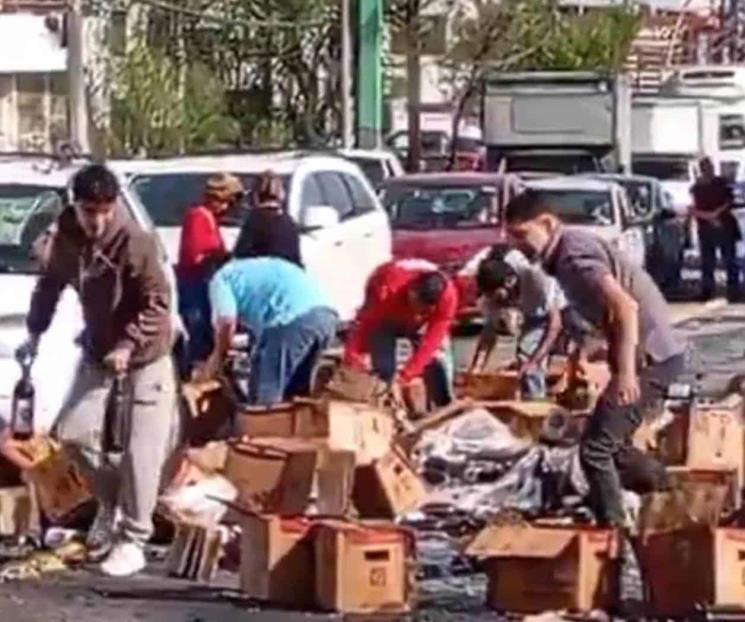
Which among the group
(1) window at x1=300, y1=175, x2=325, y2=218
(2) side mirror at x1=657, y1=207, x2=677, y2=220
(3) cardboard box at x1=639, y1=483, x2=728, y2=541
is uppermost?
(1) window at x1=300, y1=175, x2=325, y2=218

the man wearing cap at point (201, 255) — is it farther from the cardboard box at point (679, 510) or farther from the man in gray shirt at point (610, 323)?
the cardboard box at point (679, 510)

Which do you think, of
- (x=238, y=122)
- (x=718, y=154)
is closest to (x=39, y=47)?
(x=238, y=122)

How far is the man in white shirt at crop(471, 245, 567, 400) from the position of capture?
15625 mm

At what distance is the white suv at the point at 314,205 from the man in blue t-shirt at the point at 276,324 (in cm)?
572

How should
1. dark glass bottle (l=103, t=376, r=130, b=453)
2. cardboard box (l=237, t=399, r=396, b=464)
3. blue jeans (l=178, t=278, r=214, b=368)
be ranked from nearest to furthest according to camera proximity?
dark glass bottle (l=103, t=376, r=130, b=453)
cardboard box (l=237, t=399, r=396, b=464)
blue jeans (l=178, t=278, r=214, b=368)

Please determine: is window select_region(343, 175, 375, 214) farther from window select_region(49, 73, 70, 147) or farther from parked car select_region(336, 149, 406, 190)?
window select_region(49, 73, 70, 147)

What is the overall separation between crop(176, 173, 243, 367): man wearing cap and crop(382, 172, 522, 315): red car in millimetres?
7785

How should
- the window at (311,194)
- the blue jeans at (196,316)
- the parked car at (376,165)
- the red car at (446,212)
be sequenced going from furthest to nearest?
the parked car at (376,165), the red car at (446,212), the window at (311,194), the blue jeans at (196,316)

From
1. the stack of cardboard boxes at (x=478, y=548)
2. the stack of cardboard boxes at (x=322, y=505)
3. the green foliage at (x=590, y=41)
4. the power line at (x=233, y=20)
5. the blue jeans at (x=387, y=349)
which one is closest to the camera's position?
the stack of cardboard boxes at (x=478, y=548)

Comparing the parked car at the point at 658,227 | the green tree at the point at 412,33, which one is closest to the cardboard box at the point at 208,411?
the parked car at the point at 658,227

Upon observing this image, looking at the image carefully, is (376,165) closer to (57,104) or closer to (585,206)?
(585,206)

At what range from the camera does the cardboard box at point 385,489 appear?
Answer: 13.3 meters

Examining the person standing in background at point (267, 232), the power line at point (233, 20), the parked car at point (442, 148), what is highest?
the power line at point (233, 20)

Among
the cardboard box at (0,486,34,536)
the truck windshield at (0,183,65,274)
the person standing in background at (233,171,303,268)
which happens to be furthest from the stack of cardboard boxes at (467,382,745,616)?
the person standing in background at (233,171,303,268)
